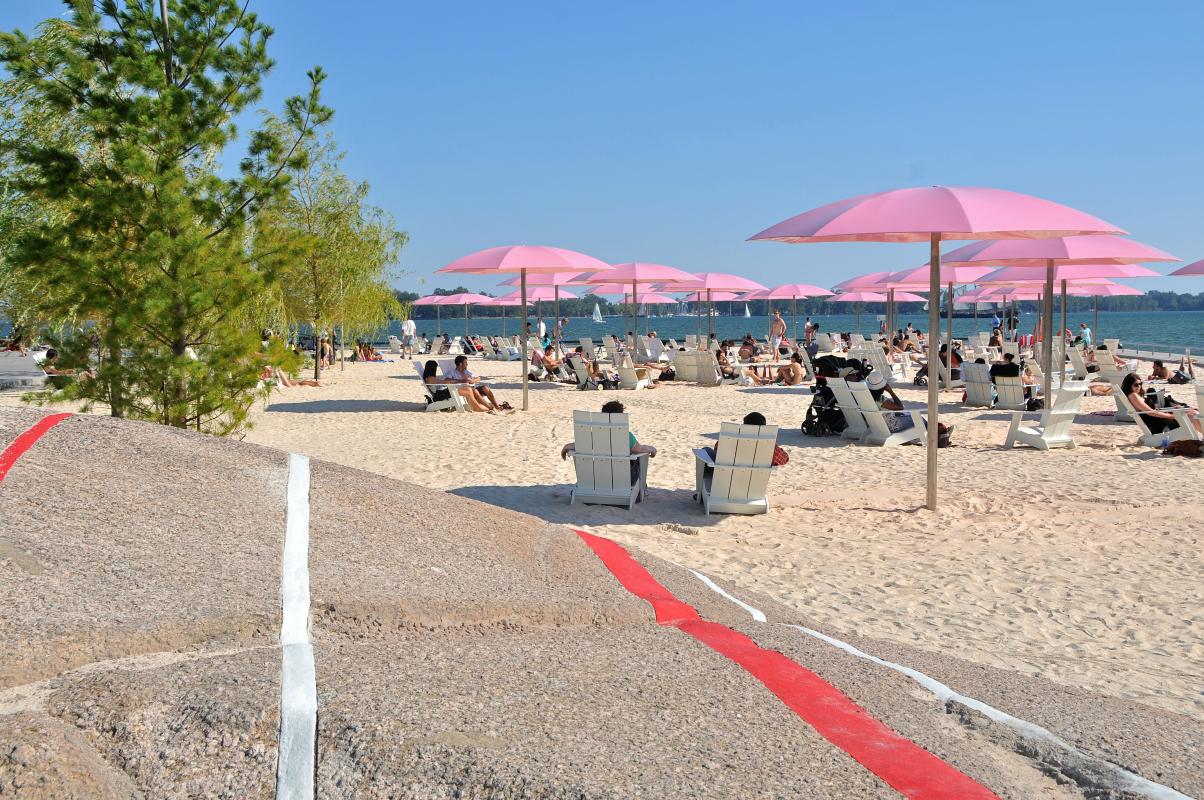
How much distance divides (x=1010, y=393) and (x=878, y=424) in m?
4.50

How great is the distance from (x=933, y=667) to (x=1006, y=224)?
4.34m

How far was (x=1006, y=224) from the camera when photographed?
748 cm

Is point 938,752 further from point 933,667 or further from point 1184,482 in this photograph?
point 1184,482

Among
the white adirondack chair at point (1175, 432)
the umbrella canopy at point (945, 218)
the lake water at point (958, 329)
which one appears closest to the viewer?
the umbrella canopy at point (945, 218)

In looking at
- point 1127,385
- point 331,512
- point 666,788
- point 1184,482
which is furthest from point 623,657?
point 1127,385

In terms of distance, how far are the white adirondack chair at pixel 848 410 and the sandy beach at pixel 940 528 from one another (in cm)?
24

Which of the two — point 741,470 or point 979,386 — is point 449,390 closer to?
point 979,386

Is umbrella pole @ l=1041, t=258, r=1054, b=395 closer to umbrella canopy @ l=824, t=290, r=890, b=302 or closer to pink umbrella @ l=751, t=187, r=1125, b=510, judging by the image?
pink umbrella @ l=751, t=187, r=1125, b=510

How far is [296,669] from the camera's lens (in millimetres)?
3158

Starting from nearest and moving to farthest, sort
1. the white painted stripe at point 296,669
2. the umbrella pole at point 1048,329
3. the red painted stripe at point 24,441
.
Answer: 1. the white painted stripe at point 296,669
2. the red painted stripe at point 24,441
3. the umbrella pole at point 1048,329

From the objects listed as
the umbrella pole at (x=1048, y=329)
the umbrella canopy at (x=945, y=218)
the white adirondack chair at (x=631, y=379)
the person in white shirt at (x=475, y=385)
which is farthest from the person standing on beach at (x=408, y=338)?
the umbrella canopy at (x=945, y=218)

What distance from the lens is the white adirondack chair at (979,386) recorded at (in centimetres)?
1581

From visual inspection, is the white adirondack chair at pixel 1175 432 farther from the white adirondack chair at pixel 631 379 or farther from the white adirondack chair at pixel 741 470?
the white adirondack chair at pixel 631 379

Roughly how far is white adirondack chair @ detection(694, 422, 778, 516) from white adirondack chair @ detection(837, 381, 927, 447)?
372 cm
